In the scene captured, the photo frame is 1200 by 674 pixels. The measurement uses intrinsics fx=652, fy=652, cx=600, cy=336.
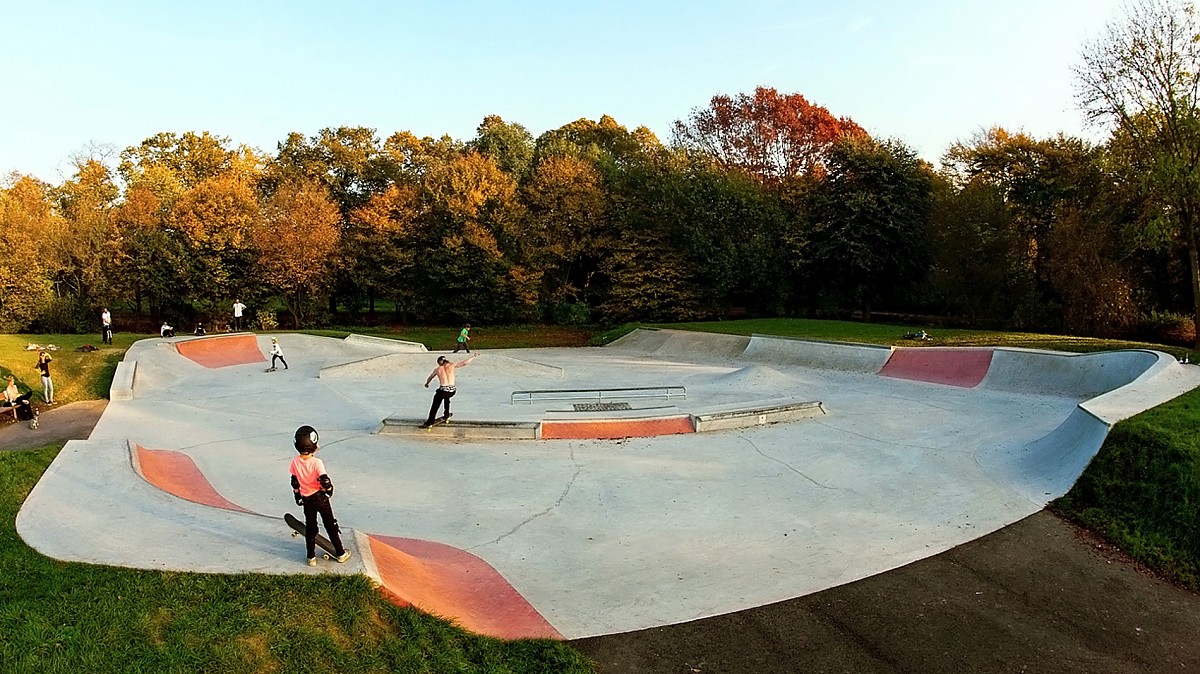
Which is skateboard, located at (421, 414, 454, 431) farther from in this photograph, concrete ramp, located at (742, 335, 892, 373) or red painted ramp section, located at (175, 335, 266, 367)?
red painted ramp section, located at (175, 335, 266, 367)

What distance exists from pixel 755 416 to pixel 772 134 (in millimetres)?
34663

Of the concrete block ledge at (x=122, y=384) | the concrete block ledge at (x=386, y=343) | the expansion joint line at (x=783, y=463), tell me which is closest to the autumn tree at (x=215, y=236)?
the concrete block ledge at (x=386, y=343)

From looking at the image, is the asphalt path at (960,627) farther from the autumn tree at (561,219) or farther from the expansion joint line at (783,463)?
the autumn tree at (561,219)

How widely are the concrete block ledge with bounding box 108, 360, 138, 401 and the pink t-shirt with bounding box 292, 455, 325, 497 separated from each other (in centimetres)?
1348

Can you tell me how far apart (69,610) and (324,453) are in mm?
6797

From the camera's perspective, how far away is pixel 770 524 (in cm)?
789

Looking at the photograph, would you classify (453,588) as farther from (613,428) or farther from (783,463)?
(613,428)

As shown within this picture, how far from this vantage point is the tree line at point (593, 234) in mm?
28938

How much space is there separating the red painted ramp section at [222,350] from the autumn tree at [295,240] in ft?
26.2

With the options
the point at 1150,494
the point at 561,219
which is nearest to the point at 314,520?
the point at 1150,494

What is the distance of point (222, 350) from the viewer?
24750 mm

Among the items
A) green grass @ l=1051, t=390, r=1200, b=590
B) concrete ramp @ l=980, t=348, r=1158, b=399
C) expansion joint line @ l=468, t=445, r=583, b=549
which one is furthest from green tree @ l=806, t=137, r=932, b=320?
expansion joint line @ l=468, t=445, r=583, b=549

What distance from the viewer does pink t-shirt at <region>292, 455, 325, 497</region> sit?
18.2ft

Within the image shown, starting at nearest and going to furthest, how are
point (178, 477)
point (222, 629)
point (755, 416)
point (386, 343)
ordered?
point (222, 629) < point (178, 477) < point (755, 416) < point (386, 343)
